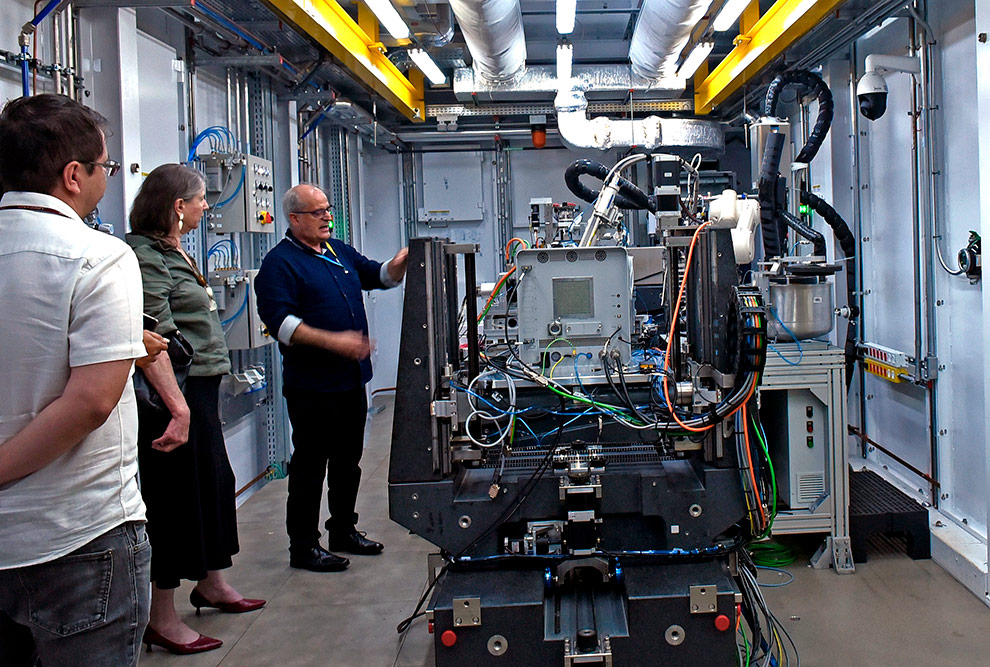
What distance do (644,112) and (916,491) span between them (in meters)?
4.32

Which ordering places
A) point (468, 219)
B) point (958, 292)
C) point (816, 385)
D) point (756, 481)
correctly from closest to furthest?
1. point (756, 481)
2. point (816, 385)
3. point (958, 292)
4. point (468, 219)

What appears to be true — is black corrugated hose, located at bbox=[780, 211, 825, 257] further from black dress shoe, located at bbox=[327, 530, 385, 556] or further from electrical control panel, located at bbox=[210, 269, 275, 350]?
electrical control panel, located at bbox=[210, 269, 275, 350]

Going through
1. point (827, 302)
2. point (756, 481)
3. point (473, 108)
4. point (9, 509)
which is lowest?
point (756, 481)

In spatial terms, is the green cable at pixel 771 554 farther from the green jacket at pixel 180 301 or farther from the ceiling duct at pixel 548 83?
the ceiling duct at pixel 548 83

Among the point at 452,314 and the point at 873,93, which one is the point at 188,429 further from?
the point at 873,93

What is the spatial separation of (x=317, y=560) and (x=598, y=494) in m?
1.73

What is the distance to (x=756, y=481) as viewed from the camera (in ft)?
7.60

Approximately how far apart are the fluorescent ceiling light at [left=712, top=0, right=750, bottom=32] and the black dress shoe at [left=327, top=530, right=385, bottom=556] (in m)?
3.10

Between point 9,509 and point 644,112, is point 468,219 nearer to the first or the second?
point 644,112

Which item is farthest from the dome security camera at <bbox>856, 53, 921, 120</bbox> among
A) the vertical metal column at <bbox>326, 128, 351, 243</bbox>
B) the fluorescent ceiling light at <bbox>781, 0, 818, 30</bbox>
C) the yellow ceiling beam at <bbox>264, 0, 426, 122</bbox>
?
the vertical metal column at <bbox>326, 128, 351, 243</bbox>

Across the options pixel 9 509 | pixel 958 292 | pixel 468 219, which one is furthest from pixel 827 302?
pixel 468 219

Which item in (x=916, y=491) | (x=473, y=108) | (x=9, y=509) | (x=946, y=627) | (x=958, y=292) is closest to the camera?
(x=9, y=509)

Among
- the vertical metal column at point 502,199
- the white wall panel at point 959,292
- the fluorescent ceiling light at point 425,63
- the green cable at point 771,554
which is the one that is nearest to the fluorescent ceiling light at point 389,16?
the fluorescent ceiling light at point 425,63

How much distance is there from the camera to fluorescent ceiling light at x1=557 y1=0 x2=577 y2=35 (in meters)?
3.90
